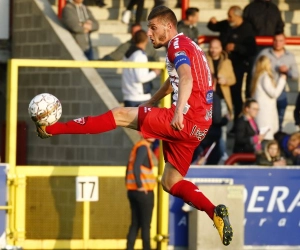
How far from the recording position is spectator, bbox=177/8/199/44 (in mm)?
16812

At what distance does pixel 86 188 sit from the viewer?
1511cm

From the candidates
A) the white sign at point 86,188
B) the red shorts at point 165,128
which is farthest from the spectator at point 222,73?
the red shorts at point 165,128

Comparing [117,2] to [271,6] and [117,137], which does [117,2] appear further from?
[117,137]

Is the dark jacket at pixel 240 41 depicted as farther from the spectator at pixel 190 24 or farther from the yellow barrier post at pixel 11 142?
the yellow barrier post at pixel 11 142

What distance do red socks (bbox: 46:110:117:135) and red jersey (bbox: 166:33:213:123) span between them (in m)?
0.63

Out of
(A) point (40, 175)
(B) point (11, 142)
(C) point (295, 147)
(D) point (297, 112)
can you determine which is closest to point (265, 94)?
(D) point (297, 112)

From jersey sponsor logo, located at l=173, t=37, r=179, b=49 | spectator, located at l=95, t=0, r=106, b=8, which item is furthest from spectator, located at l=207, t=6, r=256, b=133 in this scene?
jersey sponsor logo, located at l=173, t=37, r=179, b=49

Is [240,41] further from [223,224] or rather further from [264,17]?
[223,224]

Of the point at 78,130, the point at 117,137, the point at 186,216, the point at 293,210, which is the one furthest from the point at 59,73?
the point at 78,130

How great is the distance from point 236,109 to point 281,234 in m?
2.02

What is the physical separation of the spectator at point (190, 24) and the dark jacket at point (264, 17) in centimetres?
82

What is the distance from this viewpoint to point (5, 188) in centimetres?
1484

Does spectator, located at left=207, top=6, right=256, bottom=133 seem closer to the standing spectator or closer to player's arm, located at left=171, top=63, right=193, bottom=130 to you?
the standing spectator

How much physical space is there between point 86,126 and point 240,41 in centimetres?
581
